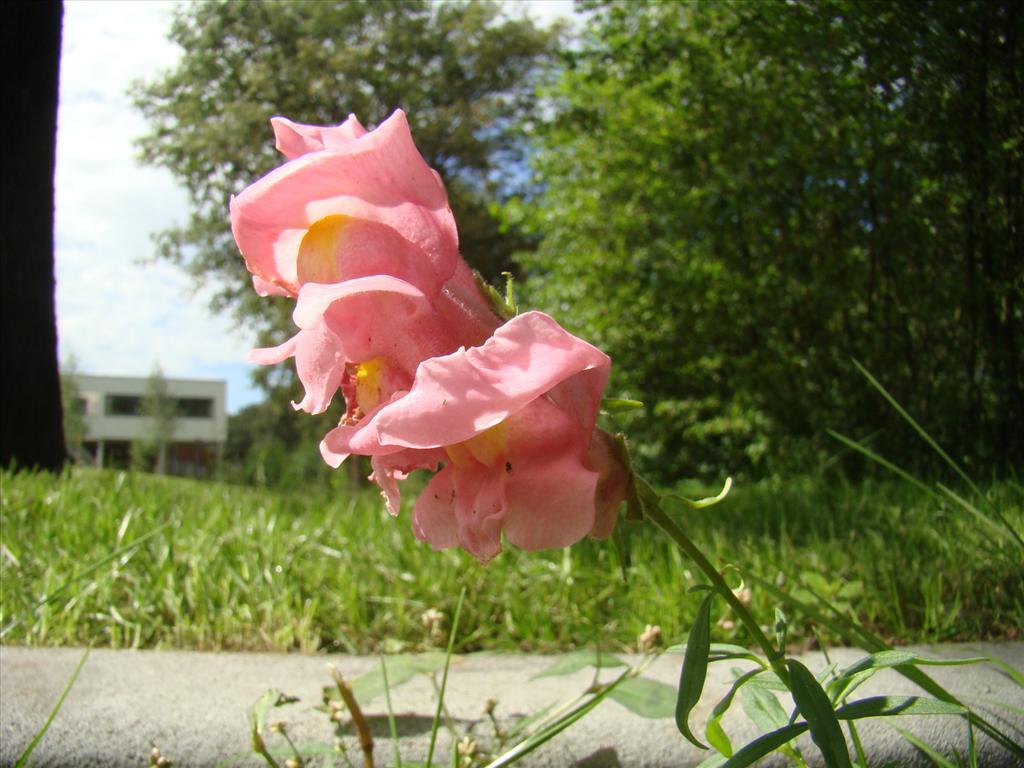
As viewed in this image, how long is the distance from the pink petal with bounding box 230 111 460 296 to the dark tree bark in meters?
4.44

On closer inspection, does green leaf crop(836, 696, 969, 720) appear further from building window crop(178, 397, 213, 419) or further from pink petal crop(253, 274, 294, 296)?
building window crop(178, 397, 213, 419)

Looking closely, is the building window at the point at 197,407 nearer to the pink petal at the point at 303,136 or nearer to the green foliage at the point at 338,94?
the green foliage at the point at 338,94

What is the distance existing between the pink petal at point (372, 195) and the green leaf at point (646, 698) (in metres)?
0.73

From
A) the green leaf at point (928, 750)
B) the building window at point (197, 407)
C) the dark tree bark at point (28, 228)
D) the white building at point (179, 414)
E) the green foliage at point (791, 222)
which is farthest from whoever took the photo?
the building window at point (197, 407)

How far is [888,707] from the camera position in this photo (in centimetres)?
61

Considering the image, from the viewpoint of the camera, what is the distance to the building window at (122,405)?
37906 mm

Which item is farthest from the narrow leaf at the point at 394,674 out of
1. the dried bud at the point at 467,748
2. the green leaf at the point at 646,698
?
the green leaf at the point at 646,698

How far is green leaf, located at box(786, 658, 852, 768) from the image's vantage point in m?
0.51

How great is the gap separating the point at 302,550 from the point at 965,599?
161 centimetres

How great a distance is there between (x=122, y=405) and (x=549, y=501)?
41297 mm

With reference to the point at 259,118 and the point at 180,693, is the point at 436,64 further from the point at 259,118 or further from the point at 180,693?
the point at 180,693

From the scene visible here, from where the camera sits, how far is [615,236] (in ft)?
20.2

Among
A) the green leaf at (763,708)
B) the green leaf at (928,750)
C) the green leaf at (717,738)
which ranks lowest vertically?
the green leaf at (928,750)

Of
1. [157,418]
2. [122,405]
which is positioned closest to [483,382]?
[157,418]
